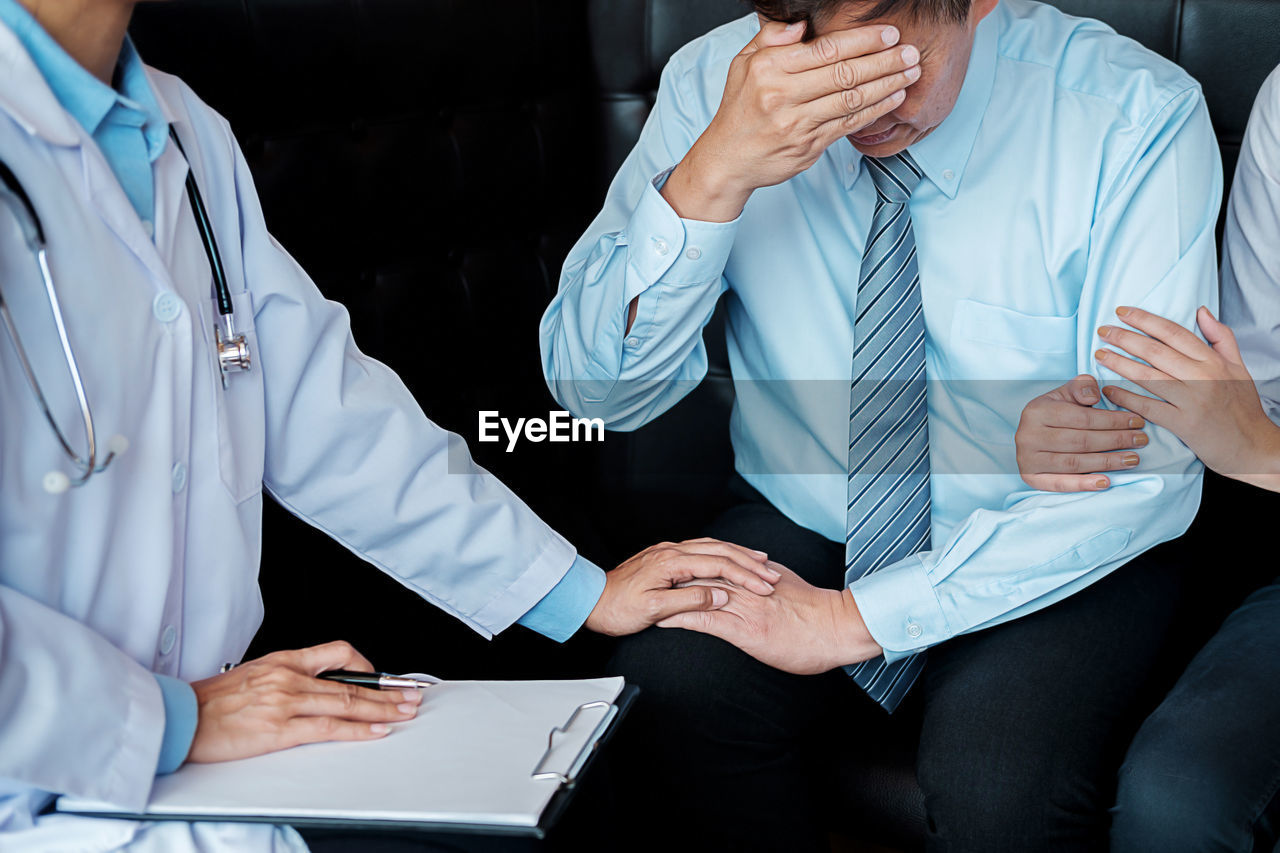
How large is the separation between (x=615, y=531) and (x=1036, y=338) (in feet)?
2.87

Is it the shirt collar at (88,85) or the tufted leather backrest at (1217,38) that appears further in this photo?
the tufted leather backrest at (1217,38)

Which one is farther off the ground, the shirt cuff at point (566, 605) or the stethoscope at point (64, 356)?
the stethoscope at point (64, 356)

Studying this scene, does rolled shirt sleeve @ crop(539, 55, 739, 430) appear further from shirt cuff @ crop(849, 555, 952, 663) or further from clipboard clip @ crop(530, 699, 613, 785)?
clipboard clip @ crop(530, 699, 613, 785)

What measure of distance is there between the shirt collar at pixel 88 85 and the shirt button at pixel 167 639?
387mm

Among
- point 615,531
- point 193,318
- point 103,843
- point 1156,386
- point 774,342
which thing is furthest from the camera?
point 615,531

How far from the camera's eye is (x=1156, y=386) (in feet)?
4.03

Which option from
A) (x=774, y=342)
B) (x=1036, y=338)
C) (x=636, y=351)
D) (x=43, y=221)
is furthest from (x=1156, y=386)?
(x=43, y=221)

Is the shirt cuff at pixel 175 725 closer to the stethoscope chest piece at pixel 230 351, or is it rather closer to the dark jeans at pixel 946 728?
the stethoscope chest piece at pixel 230 351

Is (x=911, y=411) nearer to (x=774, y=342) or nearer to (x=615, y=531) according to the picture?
(x=774, y=342)

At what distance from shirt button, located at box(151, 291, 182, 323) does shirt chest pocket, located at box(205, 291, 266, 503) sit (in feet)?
0.23

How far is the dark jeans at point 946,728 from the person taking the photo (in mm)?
1170

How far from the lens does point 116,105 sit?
3.06ft

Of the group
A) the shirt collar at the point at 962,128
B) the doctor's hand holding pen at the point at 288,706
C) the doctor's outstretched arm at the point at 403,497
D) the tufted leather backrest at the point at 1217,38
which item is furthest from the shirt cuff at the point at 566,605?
the tufted leather backrest at the point at 1217,38

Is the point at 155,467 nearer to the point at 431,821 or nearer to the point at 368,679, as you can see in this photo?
the point at 368,679
